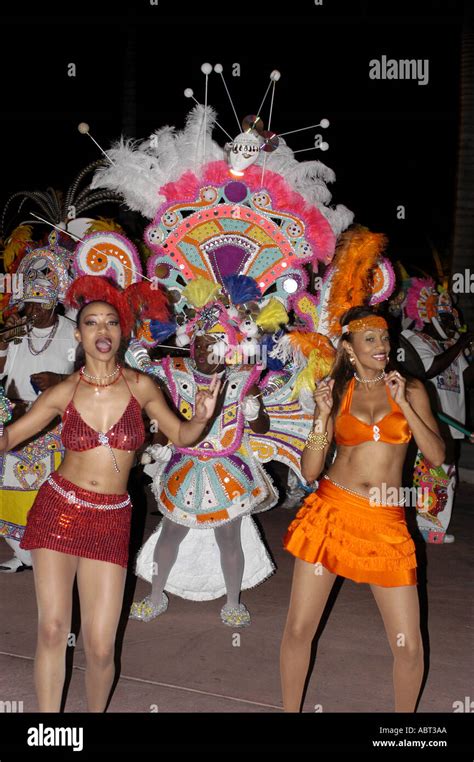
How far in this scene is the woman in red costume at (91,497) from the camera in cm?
360

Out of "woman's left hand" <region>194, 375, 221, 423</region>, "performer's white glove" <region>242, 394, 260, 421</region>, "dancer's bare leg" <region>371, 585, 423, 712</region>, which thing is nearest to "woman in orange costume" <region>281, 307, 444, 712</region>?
"dancer's bare leg" <region>371, 585, 423, 712</region>

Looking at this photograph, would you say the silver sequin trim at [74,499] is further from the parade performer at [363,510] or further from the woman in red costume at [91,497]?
the parade performer at [363,510]

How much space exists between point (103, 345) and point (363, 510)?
1.28 metres

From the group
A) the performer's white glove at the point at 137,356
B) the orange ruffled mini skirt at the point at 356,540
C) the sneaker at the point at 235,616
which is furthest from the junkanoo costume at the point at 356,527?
the performer's white glove at the point at 137,356

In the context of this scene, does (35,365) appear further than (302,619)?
Yes

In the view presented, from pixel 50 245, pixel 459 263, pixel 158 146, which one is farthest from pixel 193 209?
pixel 459 263

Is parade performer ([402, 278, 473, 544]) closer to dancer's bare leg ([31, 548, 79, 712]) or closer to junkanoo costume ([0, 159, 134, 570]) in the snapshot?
junkanoo costume ([0, 159, 134, 570])

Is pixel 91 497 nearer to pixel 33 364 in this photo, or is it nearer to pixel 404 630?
pixel 404 630

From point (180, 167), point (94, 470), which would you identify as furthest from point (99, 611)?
point (180, 167)

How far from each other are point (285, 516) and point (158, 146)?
12.7 ft

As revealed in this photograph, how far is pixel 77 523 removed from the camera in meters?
3.66

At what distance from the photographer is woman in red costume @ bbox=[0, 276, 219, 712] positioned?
360 centimetres
